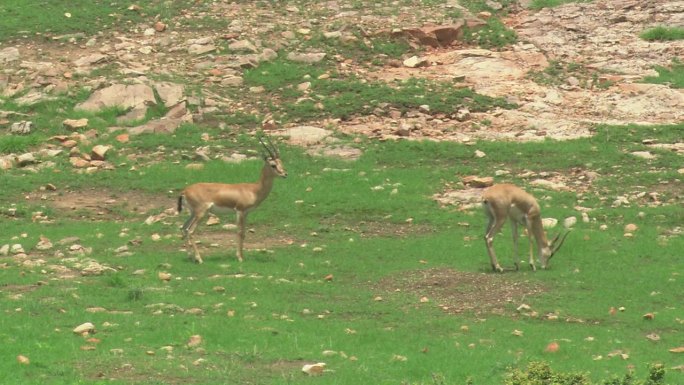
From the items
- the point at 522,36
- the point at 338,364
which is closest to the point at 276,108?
the point at 522,36

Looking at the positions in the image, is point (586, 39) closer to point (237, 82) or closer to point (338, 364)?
point (237, 82)

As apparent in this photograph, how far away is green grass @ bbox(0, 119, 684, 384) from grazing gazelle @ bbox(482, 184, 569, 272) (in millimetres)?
387

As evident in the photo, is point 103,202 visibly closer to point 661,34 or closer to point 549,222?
point 549,222

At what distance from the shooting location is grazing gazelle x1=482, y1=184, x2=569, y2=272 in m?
18.1

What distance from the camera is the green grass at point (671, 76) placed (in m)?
26.1

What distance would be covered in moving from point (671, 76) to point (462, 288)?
1156 centimetres

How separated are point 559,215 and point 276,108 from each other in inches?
282

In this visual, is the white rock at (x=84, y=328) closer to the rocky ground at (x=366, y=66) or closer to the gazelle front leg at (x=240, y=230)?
the gazelle front leg at (x=240, y=230)

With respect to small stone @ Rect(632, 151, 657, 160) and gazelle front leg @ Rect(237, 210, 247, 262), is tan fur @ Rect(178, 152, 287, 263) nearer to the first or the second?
gazelle front leg @ Rect(237, 210, 247, 262)

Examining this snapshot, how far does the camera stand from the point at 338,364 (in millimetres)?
13141

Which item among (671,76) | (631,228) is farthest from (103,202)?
(671,76)

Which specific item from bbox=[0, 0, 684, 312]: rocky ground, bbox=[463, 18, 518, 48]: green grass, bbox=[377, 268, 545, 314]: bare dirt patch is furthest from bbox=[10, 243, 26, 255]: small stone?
bbox=[463, 18, 518, 48]: green grass

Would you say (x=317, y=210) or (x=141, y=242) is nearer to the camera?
(x=141, y=242)

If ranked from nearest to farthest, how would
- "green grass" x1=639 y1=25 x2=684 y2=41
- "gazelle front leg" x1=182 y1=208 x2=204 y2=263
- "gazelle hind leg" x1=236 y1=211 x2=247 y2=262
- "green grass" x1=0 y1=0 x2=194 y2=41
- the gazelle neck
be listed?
"gazelle front leg" x1=182 y1=208 x2=204 y2=263 → "gazelle hind leg" x1=236 y1=211 x2=247 y2=262 → the gazelle neck → "green grass" x1=0 y1=0 x2=194 y2=41 → "green grass" x1=639 y1=25 x2=684 y2=41
